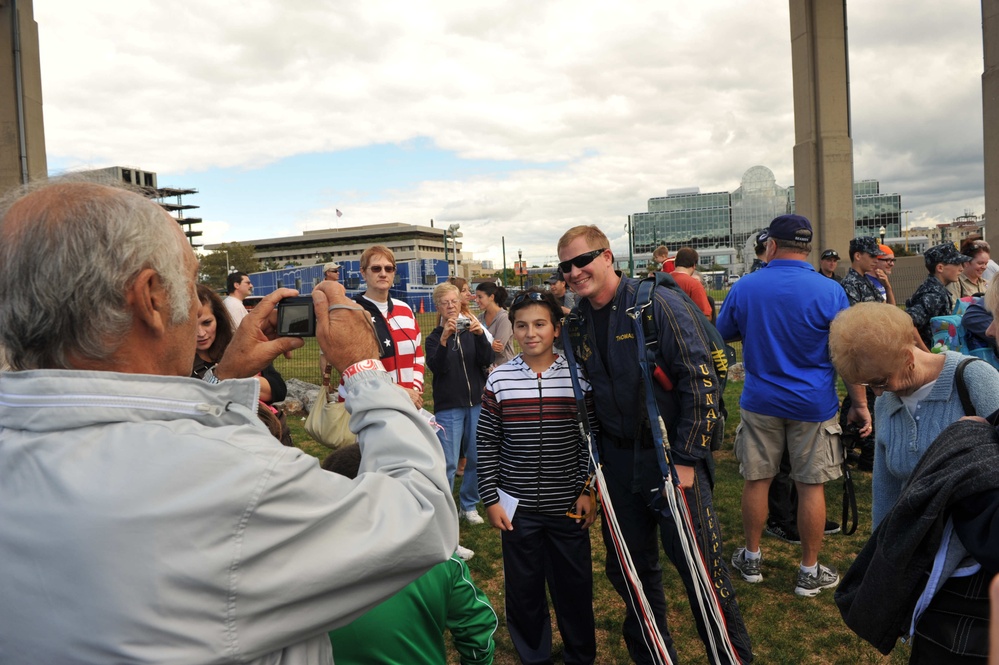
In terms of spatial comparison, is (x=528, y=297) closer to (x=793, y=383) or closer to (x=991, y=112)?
(x=793, y=383)

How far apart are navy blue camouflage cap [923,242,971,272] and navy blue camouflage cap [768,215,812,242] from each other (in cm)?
274

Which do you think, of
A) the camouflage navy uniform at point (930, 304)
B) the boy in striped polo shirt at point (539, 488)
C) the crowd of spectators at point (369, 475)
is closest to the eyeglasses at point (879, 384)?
the crowd of spectators at point (369, 475)

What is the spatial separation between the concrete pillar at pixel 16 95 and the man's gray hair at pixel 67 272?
1336 centimetres

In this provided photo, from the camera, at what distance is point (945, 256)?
6.31 metres

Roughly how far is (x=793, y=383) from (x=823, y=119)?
1613 cm

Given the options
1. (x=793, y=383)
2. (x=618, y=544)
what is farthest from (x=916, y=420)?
(x=793, y=383)

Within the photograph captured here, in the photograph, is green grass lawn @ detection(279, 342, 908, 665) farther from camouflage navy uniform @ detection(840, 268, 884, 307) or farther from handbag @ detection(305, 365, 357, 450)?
handbag @ detection(305, 365, 357, 450)

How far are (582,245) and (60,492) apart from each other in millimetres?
2806

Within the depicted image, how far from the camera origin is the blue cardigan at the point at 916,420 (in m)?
2.36

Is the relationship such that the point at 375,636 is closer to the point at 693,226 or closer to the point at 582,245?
the point at 582,245

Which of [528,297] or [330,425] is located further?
[528,297]

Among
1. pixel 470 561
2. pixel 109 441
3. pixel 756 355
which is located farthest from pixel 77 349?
pixel 470 561

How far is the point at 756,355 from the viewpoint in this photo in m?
4.39

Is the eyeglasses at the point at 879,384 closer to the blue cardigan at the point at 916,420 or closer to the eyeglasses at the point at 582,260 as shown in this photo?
the blue cardigan at the point at 916,420
